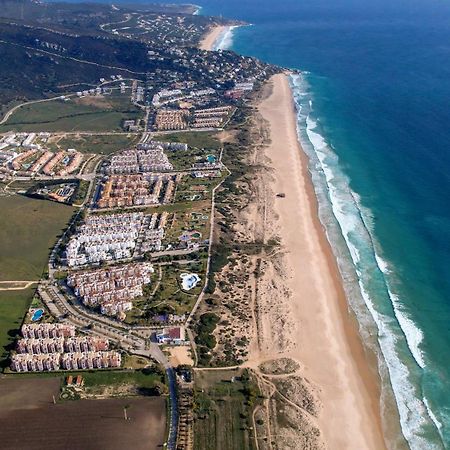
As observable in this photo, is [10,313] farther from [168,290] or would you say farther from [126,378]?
[168,290]

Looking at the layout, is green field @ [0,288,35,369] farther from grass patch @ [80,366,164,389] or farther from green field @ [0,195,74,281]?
grass patch @ [80,366,164,389]

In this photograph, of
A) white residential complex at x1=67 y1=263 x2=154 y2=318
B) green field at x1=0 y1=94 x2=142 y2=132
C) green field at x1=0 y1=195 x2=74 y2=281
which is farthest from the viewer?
green field at x1=0 y1=94 x2=142 y2=132

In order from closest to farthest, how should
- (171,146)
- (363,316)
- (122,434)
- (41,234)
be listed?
(122,434), (363,316), (41,234), (171,146)

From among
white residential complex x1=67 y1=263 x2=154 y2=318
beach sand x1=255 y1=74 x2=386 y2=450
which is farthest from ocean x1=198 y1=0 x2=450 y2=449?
white residential complex x1=67 y1=263 x2=154 y2=318

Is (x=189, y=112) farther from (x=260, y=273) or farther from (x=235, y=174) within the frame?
(x=260, y=273)

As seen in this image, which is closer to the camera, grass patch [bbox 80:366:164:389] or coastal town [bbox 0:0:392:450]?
coastal town [bbox 0:0:392:450]

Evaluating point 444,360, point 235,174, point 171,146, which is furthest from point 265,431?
point 171,146

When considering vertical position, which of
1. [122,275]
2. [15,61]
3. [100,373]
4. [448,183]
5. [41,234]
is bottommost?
[100,373]
